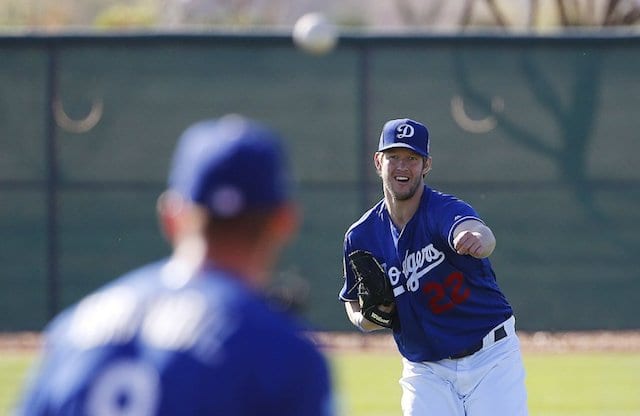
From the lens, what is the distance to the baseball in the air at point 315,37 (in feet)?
45.0

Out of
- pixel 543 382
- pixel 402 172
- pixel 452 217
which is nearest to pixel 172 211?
pixel 452 217

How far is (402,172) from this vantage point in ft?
19.5

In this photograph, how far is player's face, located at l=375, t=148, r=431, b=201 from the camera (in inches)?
233

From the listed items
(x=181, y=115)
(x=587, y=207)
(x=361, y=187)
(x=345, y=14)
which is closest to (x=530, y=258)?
(x=587, y=207)

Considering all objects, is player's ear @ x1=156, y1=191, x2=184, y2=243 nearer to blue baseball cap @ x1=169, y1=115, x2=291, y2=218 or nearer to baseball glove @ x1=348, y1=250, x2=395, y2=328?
blue baseball cap @ x1=169, y1=115, x2=291, y2=218

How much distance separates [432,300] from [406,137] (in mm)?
792

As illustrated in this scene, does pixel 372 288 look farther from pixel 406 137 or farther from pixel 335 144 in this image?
pixel 335 144

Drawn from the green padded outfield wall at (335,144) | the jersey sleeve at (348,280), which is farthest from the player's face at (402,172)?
the green padded outfield wall at (335,144)

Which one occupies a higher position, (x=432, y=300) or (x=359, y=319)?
(x=432, y=300)

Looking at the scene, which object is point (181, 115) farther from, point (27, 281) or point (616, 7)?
point (616, 7)

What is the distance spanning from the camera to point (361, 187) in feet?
45.6

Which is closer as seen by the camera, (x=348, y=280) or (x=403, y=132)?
(x=403, y=132)

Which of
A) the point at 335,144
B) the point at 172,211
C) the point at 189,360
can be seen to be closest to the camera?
the point at 189,360

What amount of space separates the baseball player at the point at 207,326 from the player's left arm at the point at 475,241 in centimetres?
299
